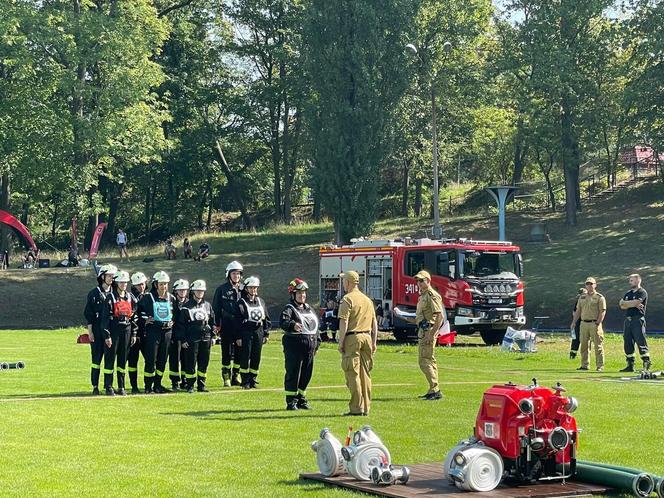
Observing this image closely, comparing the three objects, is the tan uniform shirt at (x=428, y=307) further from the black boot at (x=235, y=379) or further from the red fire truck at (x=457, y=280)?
the red fire truck at (x=457, y=280)

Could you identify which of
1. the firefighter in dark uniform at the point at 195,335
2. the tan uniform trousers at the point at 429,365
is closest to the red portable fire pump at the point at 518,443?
the tan uniform trousers at the point at 429,365

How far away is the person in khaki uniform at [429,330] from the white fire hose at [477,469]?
7967 mm

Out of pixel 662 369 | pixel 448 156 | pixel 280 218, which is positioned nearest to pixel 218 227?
pixel 280 218

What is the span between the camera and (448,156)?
68.5m

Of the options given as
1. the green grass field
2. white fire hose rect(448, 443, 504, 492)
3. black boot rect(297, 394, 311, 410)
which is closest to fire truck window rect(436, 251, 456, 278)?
the green grass field

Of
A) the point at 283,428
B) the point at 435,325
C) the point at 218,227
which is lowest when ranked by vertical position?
the point at 283,428

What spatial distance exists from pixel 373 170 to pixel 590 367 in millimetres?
31921

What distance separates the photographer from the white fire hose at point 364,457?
422 inches

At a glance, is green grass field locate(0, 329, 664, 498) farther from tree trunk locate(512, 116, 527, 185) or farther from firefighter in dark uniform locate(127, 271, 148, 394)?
tree trunk locate(512, 116, 527, 185)

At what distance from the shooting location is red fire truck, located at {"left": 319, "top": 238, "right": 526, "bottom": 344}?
3712 centimetres

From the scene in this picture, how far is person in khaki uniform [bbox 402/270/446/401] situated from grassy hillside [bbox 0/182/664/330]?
86.3ft

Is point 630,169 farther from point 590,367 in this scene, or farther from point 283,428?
point 283,428

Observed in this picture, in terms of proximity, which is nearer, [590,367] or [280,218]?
[590,367]

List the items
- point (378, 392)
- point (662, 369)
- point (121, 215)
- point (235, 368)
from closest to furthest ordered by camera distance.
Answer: point (378, 392)
point (235, 368)
point (662, 369)
point (121, 215)
